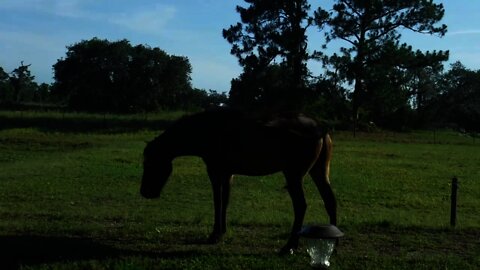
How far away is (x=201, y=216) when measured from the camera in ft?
35.3

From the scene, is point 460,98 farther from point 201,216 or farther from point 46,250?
point 46,250

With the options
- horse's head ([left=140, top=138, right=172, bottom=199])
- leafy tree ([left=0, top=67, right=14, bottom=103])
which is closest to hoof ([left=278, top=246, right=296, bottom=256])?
horse's head ([left=140, top=138, right=172, bottom=199])

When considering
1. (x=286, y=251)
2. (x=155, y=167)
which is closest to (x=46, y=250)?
(x=155, y=167)

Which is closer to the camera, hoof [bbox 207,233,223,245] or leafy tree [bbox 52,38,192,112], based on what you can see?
hoof [bbox 207,233,223,245]

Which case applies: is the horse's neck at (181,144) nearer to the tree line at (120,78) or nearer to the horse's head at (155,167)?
the horse's head at (155,167)

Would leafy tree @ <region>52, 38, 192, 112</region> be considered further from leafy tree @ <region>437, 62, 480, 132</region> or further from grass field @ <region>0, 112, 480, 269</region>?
grass field @ <region>0, 112, 480, 269</region>

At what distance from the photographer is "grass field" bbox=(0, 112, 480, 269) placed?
714 centimetres

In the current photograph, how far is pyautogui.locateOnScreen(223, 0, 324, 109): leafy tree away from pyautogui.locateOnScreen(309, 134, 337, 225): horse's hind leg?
125 ft

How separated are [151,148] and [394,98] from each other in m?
43.8

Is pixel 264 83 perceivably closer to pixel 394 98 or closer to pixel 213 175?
pixel 394 98

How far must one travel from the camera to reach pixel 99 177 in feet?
57.4

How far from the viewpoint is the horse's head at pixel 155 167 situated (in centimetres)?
838

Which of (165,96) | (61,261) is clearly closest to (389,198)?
(61,261)

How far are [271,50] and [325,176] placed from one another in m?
40.8
